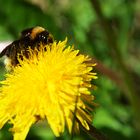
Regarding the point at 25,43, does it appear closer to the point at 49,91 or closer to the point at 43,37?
the point at 43,37

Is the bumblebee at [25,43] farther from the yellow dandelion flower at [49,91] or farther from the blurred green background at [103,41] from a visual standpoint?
the blurred green background at [103,41]

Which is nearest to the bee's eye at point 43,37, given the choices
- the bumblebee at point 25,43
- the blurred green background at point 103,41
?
the bumblebee at point 25,43

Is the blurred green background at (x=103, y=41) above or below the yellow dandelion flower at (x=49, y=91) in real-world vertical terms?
above

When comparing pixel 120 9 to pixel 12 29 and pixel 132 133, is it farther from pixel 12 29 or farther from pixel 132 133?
pixel 132 133

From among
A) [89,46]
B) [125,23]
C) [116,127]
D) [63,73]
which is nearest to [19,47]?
[63,73]

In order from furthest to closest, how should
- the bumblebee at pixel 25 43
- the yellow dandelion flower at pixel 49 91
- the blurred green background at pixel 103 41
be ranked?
the blurred green background at pixel 103 41, the bumblebee at pixel 25 43, the yellow dandelion flower at pixel 49 91

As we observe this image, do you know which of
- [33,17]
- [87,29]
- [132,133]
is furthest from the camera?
[87,29]

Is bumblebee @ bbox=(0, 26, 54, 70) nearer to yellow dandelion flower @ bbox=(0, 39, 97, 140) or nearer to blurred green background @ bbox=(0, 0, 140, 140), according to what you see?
yellow dandelion flower @ bbox=(0, 39, 97, 140)
